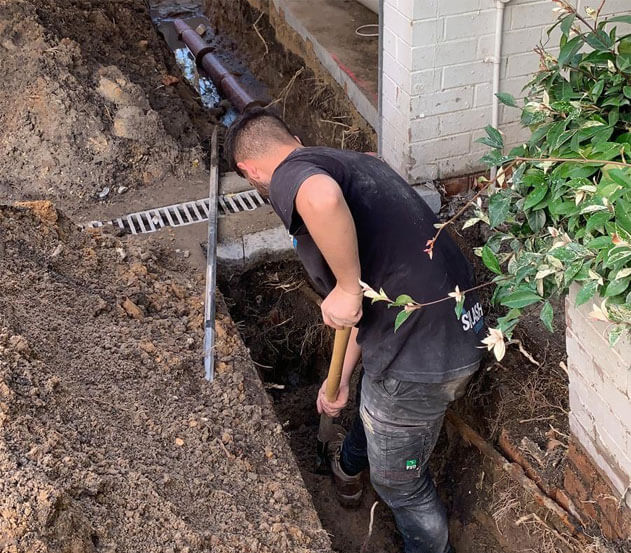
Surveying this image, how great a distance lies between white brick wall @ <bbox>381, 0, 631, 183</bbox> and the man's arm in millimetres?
1698

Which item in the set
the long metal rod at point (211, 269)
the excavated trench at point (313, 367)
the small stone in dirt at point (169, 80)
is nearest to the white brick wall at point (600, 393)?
the excavated trench at point (313, 367)

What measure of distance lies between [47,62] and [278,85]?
95.9 inches

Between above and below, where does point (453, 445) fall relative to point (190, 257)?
below

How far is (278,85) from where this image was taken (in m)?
6.77

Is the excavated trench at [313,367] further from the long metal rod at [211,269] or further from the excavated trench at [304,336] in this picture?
the long metal rod at [211,269]

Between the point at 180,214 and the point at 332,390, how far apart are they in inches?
67.2

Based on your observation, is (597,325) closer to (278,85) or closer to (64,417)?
(64,417)

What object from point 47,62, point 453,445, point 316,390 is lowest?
point 316,390

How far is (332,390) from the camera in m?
2.97

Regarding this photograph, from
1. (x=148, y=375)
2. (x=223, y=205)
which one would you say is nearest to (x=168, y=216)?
(x=223, y=205)

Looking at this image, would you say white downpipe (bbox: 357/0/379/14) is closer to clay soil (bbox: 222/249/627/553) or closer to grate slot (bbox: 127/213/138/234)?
clay soil (bbox: 222/249/627/553)

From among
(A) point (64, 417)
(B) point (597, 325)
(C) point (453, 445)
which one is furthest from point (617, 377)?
(A) point (64, 417)

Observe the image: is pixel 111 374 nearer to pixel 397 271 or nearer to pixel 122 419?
pixel 122 419

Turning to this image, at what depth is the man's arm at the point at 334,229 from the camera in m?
2.06
